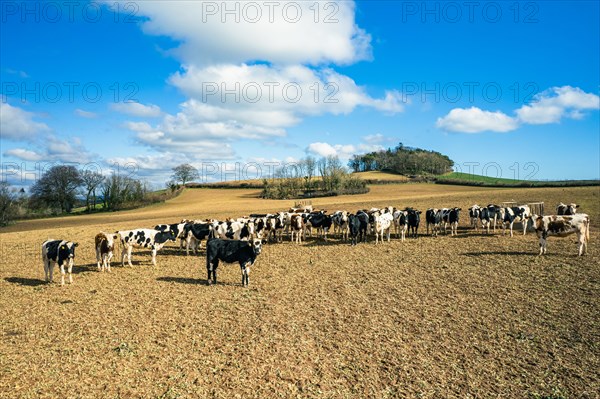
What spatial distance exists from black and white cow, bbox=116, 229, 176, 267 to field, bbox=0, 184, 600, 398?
1088 mm

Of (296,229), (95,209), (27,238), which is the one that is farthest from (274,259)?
(95,209)

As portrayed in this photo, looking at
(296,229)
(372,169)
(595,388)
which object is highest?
(372,169)

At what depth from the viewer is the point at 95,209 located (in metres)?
67.4

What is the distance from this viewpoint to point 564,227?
17406 mm

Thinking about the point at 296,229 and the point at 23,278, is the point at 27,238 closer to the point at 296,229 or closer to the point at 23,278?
the point at 23,278

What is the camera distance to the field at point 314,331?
7.39m

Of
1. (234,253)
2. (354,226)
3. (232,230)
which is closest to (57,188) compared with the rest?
(232,230)

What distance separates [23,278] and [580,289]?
74.0 ft

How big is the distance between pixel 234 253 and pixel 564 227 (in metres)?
16.2

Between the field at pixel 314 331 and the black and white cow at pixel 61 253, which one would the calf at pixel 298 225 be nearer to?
the field at pixel 314 331

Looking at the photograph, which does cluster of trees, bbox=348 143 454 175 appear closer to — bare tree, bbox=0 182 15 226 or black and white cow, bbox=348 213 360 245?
black and white cow, bbox=348 213 360 245

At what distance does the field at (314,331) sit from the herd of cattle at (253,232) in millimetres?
1085

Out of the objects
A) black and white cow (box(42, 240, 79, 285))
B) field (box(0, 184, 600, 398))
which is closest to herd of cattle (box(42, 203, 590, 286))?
black and white cow (box(42, 240, 79, 285))

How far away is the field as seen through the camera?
739 cm
